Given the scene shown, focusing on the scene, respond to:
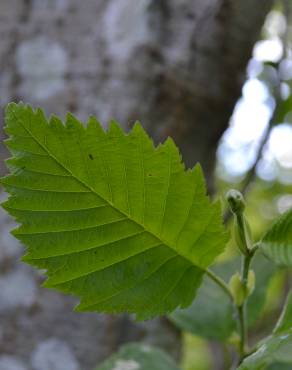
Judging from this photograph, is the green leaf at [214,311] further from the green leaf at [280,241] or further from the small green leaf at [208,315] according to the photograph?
the green leaf at [280,241]

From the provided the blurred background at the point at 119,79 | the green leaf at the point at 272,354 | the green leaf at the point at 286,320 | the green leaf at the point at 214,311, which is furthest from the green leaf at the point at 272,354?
the blurred background at the point at 119,79

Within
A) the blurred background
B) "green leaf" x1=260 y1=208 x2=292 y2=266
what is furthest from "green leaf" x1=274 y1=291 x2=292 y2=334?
the blurred background

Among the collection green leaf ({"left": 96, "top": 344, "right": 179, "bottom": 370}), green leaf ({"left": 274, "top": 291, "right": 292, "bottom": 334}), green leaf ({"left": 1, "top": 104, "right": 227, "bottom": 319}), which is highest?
green leaf ({"left": 1, "top": 104, "right": 227, "bottom": 319})

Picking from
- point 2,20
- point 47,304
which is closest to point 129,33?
point 2,20

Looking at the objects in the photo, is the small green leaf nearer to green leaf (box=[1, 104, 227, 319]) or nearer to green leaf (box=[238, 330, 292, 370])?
green leaf (box=[1, 104, 227, 319])

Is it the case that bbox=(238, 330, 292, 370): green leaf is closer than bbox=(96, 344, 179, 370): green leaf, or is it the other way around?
bbox=(238, 330, 292, 370): green leaf

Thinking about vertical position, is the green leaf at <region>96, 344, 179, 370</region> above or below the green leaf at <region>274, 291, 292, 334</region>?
below
